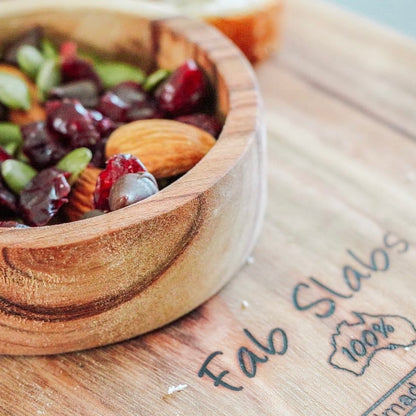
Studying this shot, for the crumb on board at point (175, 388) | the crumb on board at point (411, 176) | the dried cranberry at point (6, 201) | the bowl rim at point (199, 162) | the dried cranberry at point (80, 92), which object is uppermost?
the bowl rim at point (199, 162)

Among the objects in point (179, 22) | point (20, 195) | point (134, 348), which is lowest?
point (134, 348)

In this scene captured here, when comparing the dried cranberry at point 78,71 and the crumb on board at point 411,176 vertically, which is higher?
the dried cranberry at point 78,71

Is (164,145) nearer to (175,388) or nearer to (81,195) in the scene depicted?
(81,195)

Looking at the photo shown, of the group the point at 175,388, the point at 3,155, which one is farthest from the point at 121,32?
the point at 175,388

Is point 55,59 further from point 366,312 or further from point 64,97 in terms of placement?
point 366,312

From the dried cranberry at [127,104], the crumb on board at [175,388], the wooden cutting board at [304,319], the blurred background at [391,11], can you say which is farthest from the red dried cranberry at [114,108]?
the blurred background at [391,11]

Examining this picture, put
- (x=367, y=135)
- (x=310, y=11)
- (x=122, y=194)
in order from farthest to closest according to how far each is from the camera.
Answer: (x=310, y=11) → (x=367, y=135) → (x=122, y=194)

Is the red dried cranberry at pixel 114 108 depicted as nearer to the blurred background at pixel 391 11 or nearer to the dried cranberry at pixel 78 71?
the dried cranberry at pixel 78 71

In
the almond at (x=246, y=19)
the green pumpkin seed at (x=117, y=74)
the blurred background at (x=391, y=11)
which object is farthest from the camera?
the blurred background at (x=391, y=11)

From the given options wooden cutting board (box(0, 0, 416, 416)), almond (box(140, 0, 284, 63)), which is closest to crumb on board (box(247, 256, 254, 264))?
wooden cutting board (box(0, 0, 416, 416))

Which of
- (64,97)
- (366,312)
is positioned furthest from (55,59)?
(366,312)
